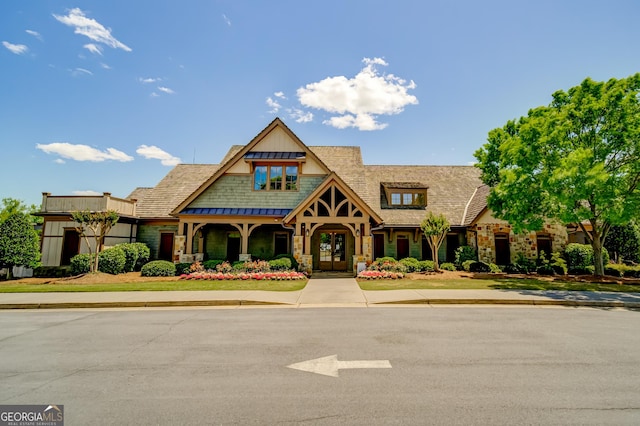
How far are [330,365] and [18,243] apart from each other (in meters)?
20.8

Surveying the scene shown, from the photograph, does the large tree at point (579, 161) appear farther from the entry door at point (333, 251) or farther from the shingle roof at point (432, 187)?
the entry door at point (333, 251)

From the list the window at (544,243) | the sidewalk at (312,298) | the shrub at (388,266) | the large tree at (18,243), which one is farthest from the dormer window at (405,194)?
the large tree at (18,243)

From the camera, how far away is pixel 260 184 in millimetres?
19969

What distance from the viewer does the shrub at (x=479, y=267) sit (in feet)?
60.2

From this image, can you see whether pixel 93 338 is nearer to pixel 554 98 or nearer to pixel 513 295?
pixel 513 295

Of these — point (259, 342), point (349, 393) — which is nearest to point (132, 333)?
point (259, 342)

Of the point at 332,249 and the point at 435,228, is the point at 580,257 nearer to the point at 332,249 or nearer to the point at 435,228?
the point at 435,228

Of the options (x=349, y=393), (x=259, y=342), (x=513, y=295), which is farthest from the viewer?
(x=513, y=295)

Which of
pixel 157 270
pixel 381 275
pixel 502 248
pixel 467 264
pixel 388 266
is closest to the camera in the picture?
pixel 381 275

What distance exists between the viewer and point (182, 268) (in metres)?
17.3

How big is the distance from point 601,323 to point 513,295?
3152 millimetres

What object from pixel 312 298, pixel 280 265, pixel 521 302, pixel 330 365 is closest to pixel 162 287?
pixel 280 265

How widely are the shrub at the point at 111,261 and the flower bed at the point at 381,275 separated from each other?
46.1ft

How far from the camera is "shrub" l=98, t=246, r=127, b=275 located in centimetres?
1672
